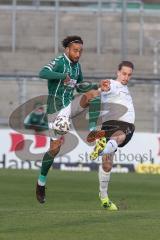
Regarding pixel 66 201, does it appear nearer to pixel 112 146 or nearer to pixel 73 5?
pixel 112 146

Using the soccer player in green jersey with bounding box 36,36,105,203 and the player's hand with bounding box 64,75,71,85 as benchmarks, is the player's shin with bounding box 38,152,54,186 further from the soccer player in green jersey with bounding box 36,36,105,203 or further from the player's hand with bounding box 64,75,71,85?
the player's hand with bounding box 64,75,71,85

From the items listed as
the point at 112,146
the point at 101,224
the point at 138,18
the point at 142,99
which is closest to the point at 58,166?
the point at 142,99

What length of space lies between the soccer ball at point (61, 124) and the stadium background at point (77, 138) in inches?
44.0

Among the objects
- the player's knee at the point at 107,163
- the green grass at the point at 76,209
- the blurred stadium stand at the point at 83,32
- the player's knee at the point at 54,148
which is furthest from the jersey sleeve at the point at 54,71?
the blurred stadium stand at the point at 83,32

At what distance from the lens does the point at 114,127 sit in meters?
11.4

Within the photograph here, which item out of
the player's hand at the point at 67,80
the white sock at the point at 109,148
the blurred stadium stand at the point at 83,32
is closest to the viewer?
the white sock at the point at 109,148

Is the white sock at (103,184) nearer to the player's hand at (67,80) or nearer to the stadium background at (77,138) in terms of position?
the stadium background at (77,138)

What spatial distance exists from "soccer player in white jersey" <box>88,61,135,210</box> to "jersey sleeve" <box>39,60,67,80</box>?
67 cm

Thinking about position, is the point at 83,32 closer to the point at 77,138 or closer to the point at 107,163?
the point at 77,138

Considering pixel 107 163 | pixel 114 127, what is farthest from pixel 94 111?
pixel 107 163

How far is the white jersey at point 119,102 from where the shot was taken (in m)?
11.3

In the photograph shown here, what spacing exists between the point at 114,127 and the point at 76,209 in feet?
4.31

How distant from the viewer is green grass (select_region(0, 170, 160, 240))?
801cm

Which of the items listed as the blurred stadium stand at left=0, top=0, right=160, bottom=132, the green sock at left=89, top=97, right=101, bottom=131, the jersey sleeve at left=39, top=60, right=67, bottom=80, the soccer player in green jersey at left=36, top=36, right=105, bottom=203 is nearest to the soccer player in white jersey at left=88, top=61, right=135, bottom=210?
the soccer player in green jersey at left=36, top=36, right=105, bottom=203
